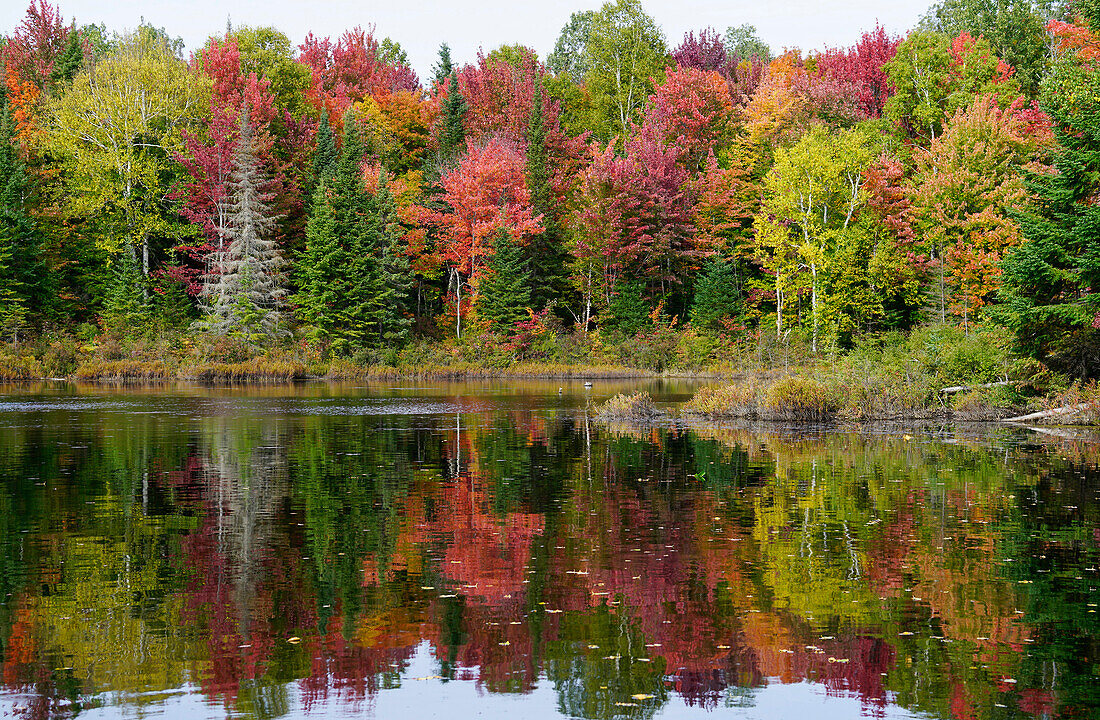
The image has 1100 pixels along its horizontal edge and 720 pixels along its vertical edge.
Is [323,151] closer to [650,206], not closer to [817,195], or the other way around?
[650,206]

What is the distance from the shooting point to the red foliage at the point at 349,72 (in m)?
71.1

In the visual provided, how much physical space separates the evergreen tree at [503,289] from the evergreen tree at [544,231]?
252 centimetres

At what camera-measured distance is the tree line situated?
51.3m

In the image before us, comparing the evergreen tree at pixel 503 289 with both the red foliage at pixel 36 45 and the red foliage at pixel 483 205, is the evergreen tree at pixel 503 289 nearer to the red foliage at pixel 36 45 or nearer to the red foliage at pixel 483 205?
the red foliage at pixel 483 205

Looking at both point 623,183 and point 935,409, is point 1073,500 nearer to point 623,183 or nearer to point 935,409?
point 935,409

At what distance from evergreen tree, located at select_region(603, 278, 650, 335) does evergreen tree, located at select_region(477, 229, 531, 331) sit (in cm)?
511

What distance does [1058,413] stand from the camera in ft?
86.9

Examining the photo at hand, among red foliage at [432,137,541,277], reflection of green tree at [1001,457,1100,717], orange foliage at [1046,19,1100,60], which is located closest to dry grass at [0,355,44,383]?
red foliage at [432,137,541,277]

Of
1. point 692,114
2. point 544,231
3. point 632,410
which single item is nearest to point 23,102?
point 544,231

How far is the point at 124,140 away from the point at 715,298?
34.7m

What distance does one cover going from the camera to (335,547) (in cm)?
1198

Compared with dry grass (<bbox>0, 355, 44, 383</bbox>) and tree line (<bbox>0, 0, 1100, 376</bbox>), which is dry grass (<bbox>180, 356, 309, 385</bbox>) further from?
dry grass (<bbox>0, 355, 44, 383</bbox>)

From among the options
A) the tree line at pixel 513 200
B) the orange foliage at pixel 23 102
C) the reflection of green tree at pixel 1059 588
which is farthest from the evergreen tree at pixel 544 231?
the reflection of green tree at pixel 1059 588

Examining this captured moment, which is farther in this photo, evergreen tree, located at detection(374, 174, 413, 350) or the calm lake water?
evergreen tree, located at detection(374, 174, 413, 350)
